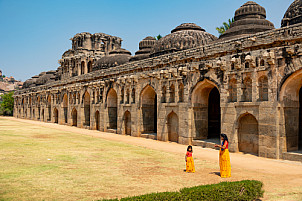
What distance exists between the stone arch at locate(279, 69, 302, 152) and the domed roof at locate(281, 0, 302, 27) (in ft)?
14.1

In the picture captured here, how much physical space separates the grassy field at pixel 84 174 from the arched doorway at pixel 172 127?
569cm

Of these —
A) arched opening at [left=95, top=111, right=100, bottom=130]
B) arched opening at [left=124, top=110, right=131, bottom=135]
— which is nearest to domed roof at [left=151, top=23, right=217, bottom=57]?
arched opening at [left=124, top=110, right=131, bottom=135]

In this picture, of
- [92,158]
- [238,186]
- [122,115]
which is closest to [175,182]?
[238,186]

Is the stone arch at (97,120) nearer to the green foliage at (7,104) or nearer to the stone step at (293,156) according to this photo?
the stone step at (293,156)

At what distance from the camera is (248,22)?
1830 centimetres

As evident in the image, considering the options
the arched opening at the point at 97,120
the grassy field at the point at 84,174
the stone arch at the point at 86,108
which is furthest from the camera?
the stone arch at the point at 86,108

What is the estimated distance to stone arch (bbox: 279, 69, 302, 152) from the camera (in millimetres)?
12047

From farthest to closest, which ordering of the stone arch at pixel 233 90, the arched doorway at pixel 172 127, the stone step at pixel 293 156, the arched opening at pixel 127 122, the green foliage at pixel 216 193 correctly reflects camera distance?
the arched opening at pixel 127 122 → the arched doorway at pixel 172 127 → the stone arch at pixel 233 90 → the stone step at pixel 293 156 → the green foliage at pixel 216 193

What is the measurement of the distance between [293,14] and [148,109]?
484 inches

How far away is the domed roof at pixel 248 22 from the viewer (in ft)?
57.4

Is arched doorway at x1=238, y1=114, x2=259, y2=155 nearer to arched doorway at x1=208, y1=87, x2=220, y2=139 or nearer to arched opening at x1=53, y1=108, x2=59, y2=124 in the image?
arched doorway at x1=208, y1=87, x2=220, y2=139

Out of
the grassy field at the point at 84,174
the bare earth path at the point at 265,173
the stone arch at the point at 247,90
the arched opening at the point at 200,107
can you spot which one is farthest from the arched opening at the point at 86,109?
the stone arch at the point at 247,90

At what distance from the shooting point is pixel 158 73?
62.3 feet

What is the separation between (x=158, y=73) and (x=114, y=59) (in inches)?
494
